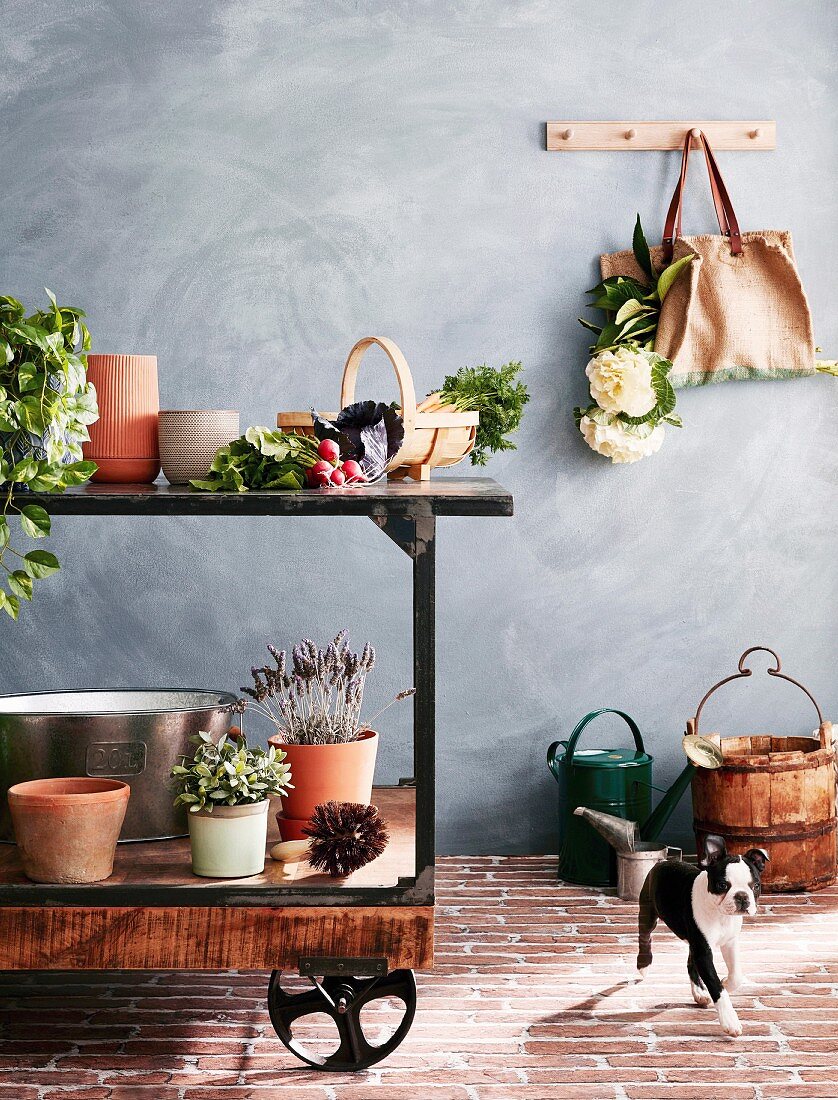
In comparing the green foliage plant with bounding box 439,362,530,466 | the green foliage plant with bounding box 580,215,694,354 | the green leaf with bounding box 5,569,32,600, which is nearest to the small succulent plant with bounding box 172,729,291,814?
the green leaf with bounding box 5,569,32,600

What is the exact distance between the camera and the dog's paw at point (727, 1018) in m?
2.46

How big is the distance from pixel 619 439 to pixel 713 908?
A: 1.59 metres

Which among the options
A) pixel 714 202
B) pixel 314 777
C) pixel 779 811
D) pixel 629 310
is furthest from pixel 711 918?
pixel 714 202

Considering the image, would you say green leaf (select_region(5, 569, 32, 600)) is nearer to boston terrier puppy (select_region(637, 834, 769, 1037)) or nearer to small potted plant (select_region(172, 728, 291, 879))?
small potted plant (select_region(172, 728, 291, 879))

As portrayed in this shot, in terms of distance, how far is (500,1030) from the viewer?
8.32ft

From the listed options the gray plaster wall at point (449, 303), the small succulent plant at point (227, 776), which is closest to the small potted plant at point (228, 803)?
the small succulent plant at point (227, 776)

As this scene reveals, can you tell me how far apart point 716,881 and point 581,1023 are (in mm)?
438

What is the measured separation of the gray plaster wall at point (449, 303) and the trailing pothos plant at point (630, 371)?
4.7 inches

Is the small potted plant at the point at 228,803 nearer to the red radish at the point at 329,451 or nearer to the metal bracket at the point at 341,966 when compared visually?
the metal bracket at the point at 341,966

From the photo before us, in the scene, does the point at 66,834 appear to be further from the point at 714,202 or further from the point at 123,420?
the point at 714,202

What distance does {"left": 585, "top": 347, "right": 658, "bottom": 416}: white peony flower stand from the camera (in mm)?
3549

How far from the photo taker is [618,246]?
3.80m

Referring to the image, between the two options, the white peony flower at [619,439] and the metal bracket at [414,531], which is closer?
the metal bracket at [414,531]

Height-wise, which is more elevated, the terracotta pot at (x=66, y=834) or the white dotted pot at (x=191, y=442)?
the white dotted pot at (x=191, y=442)
